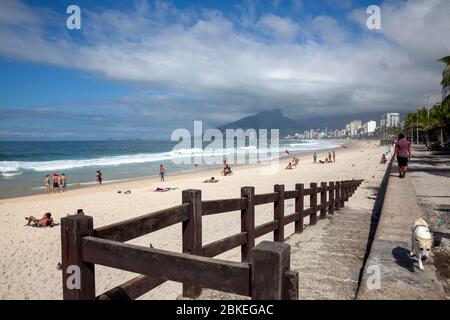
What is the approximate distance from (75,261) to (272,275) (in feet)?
4.01

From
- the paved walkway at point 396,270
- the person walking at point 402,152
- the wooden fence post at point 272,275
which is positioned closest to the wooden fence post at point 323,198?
the paved walkway at point 396,270

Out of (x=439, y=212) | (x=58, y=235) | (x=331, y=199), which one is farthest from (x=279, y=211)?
(x=58, y=235)

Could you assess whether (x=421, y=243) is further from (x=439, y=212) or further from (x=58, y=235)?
(x=58, y=235)

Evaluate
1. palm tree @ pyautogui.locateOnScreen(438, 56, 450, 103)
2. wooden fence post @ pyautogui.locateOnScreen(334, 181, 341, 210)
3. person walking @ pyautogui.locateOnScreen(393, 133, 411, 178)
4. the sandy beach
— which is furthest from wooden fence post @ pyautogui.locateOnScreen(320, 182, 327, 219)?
palm tree @ pyautogui.locateOnScreen(438, 56, 450, 103)

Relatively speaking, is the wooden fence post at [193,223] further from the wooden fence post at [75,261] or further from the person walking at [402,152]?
the person walking at [402,152]

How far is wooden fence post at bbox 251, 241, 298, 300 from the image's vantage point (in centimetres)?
162

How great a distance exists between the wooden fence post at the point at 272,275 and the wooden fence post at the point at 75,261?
109 cm

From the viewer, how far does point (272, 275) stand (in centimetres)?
162

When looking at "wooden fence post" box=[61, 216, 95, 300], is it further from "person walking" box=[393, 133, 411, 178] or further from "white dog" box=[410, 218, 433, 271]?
"person walking" box=[393, 133, 411, 178]

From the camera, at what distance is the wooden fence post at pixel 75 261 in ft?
6.73

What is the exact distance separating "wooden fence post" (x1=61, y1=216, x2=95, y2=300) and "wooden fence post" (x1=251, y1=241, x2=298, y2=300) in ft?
3.58

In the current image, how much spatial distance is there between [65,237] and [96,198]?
18657 mm
